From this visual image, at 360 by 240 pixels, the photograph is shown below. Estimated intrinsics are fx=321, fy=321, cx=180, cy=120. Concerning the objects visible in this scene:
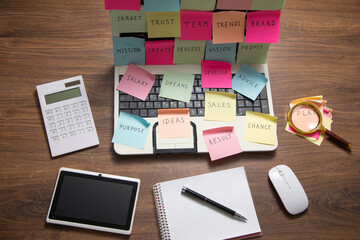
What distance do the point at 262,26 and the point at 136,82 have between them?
0.37m

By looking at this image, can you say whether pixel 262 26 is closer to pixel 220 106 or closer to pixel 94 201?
pixel 220 106

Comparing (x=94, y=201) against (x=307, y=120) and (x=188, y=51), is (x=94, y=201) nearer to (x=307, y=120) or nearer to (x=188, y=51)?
(x=188, y=51)

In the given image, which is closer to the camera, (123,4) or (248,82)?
(123,4)

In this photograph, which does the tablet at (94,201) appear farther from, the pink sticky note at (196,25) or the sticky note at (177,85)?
the pink sticky note at (196,25)

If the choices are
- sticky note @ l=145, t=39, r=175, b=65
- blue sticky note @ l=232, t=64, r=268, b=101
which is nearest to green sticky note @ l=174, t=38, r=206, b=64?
sticky note @ l=145, t=39, r=175, b=65

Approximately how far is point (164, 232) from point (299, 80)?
58 centimetres

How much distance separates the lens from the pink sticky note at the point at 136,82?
2.88 ft

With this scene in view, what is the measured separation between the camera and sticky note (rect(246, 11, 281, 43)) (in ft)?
2.68

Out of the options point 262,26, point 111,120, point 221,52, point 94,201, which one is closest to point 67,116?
point 111,120

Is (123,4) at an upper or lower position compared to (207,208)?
upper

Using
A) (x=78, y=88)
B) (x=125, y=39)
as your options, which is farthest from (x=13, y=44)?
(x=125, y=39)

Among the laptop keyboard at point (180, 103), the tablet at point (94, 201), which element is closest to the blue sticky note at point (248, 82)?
the laptop keyboard at point (180, 103)

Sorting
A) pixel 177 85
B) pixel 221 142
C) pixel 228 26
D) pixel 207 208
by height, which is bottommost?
pixel 207 208

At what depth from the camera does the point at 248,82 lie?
91 cm
